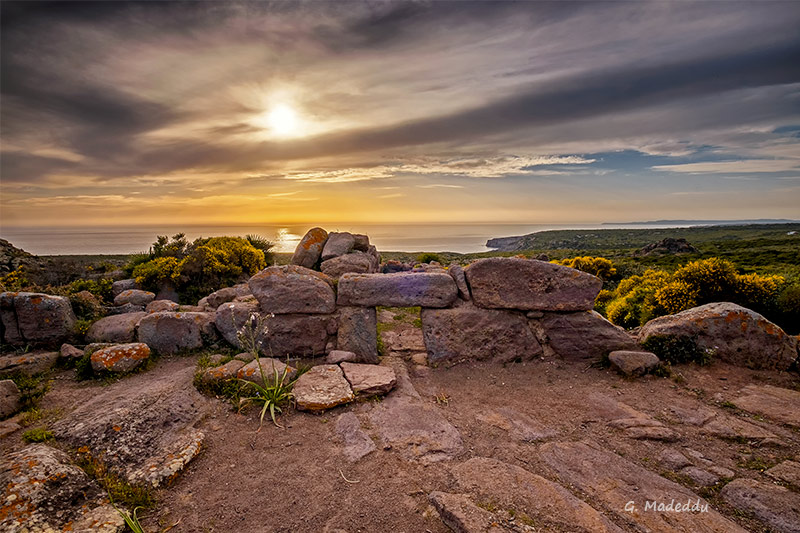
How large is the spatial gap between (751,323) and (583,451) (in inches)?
172

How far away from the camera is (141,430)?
4.03 m

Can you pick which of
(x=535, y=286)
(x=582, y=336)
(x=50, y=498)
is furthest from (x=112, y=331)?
(x=582, y=336)

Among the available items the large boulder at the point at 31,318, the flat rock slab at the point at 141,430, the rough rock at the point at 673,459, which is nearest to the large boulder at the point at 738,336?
the rough rock at the point at 673,459

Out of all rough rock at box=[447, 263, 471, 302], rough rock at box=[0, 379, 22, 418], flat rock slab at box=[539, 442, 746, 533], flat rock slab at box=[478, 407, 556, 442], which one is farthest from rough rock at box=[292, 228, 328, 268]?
flat rock slab at box=[539, 442, 746, 533]

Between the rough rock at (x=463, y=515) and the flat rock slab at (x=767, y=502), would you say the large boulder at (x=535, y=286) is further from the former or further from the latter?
the rough rock at (x=463, y=515)

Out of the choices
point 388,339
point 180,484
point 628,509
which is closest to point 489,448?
point 628,509

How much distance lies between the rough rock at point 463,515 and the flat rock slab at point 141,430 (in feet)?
8.63

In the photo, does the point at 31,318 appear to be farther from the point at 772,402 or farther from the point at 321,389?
the point at 772,402

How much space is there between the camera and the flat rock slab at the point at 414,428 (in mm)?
3982

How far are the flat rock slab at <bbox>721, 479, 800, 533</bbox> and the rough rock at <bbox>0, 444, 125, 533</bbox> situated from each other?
529 cm

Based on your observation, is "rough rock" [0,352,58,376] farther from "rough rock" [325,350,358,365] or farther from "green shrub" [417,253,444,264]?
"green shrub" [417,253,444,264]

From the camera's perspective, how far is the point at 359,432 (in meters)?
4.35

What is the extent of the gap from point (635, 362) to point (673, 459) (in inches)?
88.2

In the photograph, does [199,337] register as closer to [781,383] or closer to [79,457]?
[79,457]
